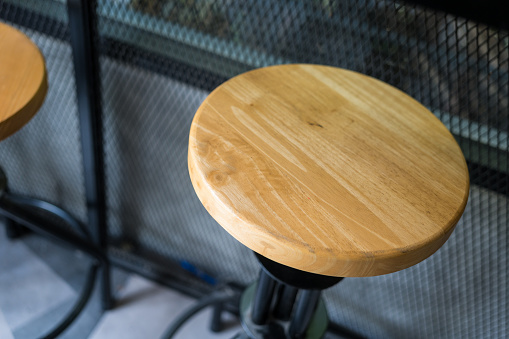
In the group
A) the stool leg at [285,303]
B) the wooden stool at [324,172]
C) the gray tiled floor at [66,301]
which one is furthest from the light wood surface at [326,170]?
the gray tiled floor at [66,301]

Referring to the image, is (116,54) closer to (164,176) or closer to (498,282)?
(164,176)

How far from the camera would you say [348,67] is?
1077 millimetres

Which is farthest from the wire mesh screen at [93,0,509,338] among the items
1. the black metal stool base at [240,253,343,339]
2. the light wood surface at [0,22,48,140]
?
the black metal stool base at [240,253,343,339]

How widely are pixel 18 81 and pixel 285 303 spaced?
62 cm

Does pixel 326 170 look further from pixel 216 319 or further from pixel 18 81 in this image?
pixel 216 319

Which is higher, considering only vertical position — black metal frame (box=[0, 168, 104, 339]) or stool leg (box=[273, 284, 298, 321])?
stool leg (box=[273, 284, 298, 321])

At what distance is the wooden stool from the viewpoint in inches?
23.5

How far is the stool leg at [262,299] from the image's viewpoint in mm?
898

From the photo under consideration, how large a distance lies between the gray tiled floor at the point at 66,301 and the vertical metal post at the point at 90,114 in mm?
76

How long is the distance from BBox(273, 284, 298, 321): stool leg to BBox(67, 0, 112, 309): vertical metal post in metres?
0.63

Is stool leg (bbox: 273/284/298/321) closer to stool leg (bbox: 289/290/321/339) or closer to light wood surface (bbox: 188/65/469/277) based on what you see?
stool leg (bbox: 289/290/321/339)

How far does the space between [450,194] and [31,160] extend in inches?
54.2

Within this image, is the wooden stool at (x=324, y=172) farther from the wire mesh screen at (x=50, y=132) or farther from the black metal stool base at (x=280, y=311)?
the wire mesh screen at (x=50, y=132)

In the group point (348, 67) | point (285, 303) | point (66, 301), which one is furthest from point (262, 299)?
point (66, 301)
